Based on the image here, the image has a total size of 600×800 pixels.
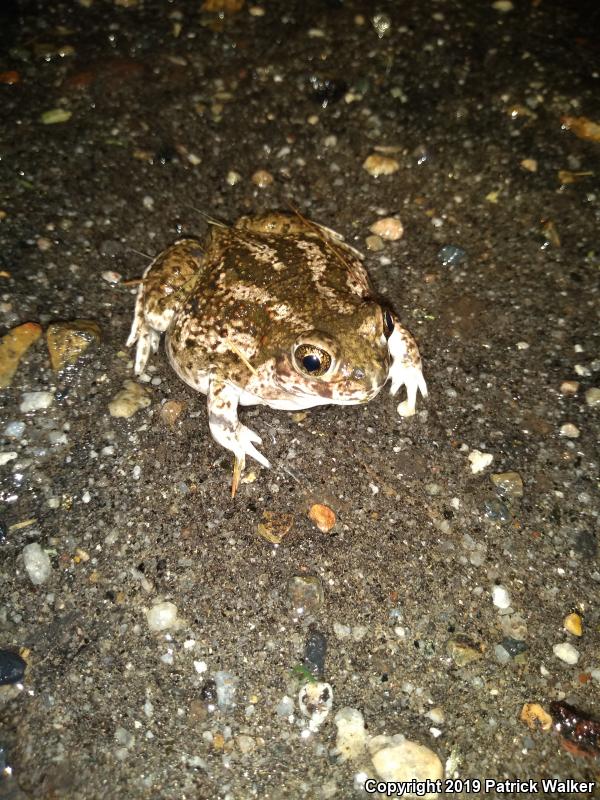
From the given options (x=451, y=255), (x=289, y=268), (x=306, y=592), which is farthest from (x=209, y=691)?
(x=451, y=255)

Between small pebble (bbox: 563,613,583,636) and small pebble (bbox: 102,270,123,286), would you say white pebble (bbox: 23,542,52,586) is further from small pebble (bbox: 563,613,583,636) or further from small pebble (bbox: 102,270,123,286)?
small pebble (bbox: 563,613,583,636)

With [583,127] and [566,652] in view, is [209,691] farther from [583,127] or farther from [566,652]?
[583,127]

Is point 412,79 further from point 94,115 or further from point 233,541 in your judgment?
point 233,541

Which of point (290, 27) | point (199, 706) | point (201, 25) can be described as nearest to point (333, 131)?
point (290, 27)

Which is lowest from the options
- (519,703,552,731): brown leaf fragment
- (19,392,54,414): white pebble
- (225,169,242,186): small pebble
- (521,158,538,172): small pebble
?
(519,703,552,731): brown leaf fragment

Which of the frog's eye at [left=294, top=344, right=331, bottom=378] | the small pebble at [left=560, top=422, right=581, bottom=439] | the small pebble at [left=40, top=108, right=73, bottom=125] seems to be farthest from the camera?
the small pebble at [left=40, top=108, right=73, bottom=125]

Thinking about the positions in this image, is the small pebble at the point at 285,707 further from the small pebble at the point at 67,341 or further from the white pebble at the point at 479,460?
the small pebble at the point at 67,341

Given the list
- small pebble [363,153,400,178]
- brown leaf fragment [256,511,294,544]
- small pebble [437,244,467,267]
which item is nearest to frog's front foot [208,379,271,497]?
brown leaf fragment [256,511,294,544]

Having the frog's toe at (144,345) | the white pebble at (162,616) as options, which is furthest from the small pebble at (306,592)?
the frog's toe at (144,345)
